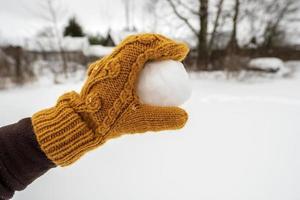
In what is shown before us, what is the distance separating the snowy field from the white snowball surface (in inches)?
22.1

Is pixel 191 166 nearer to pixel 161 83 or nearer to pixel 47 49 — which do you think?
pixel 161 83

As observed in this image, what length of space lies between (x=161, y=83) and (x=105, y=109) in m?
0.08

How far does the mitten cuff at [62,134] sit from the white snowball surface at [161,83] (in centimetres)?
9

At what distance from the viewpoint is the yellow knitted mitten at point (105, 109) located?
0.41 metres

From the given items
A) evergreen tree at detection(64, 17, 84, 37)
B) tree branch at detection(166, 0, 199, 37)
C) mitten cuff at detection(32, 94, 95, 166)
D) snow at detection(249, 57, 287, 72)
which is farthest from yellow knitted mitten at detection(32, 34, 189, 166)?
evergreen tree at detection(64, 17, 84, 37)

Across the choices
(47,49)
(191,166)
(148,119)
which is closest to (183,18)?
(47,49)

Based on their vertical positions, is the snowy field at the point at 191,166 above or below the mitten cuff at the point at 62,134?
below

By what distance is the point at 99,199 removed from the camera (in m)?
0.94

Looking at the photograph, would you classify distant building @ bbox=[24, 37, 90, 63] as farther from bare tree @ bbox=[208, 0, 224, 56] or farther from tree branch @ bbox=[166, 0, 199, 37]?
bare tree @ bbox=[208, 0, 224, 56]

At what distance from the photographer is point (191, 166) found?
105 centimetres

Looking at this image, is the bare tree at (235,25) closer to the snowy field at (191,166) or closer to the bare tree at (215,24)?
the bare tree at (215,24)

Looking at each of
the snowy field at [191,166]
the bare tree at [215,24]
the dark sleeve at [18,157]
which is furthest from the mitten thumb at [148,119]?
the bare tree at [215,24]

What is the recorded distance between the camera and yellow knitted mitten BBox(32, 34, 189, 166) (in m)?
0.41

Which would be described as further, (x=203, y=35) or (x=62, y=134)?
(x=203, y=35)
